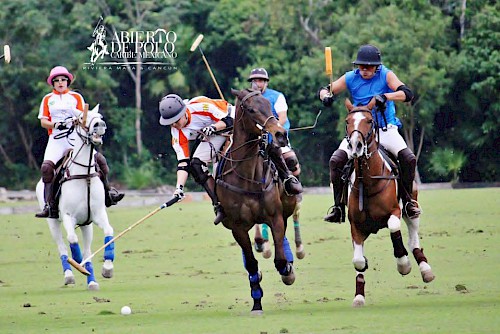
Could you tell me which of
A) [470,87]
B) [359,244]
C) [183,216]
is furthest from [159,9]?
[359,244]

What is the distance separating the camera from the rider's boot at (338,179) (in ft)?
44.2

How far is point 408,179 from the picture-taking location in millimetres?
13523

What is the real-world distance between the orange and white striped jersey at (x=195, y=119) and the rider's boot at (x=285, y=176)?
1069mm

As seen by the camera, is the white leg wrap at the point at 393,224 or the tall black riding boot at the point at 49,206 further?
the tall black riding boot at the point at 49,206

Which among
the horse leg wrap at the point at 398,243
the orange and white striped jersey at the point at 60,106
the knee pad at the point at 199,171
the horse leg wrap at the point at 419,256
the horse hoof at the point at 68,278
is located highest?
the orange and white striped jersey at the point at 60,106

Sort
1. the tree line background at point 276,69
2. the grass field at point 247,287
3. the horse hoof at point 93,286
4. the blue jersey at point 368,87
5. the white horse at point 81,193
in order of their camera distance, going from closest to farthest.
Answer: the grass field at point 247,287 → the blue jersey at point 368,87 → the horse hoof at point 93,286 → the white horse at point 81,193 → the tree line background at point 276,69

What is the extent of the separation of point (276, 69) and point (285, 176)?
34046 millimetres

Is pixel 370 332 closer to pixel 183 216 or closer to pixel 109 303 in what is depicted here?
pixel 109 303

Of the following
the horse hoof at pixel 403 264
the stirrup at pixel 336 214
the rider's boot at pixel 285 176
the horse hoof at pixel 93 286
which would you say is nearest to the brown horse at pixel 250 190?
the rider's boot at pixel 285 176

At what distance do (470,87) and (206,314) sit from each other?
32.0 metres

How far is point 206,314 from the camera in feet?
41.7

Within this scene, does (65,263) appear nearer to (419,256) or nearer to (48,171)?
(48,171)

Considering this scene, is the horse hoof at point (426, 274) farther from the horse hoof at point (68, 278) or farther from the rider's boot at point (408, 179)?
the horse hoof at point (68, 278)

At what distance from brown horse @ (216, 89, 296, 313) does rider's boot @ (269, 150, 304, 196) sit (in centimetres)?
29
